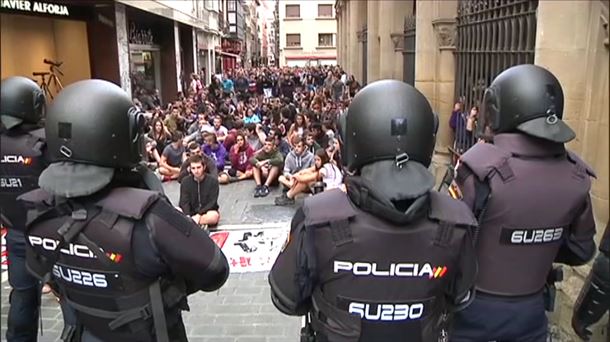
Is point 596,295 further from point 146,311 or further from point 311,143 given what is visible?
point 311,143

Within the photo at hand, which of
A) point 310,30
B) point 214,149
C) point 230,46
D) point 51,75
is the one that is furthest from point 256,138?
point 310,30

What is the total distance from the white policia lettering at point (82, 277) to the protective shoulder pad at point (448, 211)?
133 cm

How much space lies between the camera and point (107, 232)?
216 cm

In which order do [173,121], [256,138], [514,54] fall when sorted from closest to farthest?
[514,54] → [256,138] → [173,121]


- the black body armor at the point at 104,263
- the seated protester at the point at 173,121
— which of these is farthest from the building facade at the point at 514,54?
the seated protester at the point at 173,121

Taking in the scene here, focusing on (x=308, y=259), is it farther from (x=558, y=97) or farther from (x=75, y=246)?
(x=558, y=97)

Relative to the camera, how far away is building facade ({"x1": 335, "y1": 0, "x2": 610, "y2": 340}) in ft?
12.1

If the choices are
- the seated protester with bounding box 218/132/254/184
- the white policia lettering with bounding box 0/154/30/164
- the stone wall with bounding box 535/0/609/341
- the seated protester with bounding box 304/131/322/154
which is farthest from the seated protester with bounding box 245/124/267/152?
the white policia lettering with bounding box 0/154/30/164

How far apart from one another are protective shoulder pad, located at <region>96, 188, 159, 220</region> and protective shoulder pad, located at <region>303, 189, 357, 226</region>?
25.5 inches

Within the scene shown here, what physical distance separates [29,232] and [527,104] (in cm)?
231

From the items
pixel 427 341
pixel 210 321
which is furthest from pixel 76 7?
pixel 427 341

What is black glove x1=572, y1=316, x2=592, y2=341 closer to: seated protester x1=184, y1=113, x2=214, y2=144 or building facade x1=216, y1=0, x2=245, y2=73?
seated protester x1=184, y1=113, x2=214, y2=144

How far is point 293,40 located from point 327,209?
6561cm

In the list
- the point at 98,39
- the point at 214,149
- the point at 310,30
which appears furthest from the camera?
the point at 310,30
